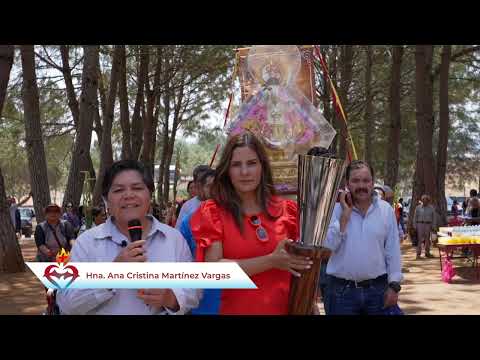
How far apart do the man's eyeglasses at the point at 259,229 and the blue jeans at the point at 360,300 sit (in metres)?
1.71

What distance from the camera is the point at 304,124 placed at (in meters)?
11.1

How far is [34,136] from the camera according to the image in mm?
17328

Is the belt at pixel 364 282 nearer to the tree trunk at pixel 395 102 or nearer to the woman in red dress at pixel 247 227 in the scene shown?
the woman in red dress at pixel 247 227

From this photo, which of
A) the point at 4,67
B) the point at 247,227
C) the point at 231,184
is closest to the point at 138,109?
the point at 4,67

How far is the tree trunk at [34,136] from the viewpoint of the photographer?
17.0m

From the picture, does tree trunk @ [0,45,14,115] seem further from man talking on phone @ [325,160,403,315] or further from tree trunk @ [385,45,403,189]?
tree trunk @ [385,45,403,189]

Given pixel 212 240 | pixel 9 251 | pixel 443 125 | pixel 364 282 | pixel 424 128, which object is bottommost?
pixel 9 251

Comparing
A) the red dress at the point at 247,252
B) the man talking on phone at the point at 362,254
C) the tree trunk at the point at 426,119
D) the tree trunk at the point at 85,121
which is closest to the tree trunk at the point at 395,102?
the tree trunk at the point at 426,119

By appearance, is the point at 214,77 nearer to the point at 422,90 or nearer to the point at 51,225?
the point at 422,90

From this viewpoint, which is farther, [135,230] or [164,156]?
[164,156]

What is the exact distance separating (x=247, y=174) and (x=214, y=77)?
27490mm

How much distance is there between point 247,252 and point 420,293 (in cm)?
923

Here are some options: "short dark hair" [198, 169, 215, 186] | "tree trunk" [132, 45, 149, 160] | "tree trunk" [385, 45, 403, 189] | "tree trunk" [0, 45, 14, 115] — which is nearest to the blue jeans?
"short dark hair" [198, 169, 215, 186]

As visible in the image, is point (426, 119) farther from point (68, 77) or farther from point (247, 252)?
point (247, 252)
